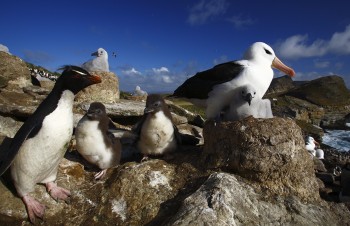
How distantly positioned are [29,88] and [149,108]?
6.34 metres

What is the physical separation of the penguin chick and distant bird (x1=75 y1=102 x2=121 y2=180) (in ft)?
2.05

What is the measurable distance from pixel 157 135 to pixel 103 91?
322 centimetres

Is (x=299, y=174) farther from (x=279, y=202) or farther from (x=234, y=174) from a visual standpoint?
(x=234, y=174)

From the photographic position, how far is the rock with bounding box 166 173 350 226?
4.27 meters

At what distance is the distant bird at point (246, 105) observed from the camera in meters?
5.91

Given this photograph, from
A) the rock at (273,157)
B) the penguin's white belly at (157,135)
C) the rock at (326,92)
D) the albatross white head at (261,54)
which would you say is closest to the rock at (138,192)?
the penguin's white belly at (157,135)

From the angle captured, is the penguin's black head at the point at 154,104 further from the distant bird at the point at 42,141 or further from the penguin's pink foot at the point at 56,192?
the penguin's pink foot at the point at 56,192

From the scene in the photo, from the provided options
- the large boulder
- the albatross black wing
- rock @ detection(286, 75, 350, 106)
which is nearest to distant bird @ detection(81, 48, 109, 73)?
the albatross black wing

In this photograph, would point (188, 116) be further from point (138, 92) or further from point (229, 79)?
point (138, 92)

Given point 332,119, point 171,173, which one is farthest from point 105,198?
point 332,119

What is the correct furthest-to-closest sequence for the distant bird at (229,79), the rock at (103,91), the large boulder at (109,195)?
the rock at (103,91), the distant bird at (229,79), the large boulder at (109,195)

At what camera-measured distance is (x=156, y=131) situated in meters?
6.08

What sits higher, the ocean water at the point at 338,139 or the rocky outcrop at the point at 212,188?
the ocean water at the point at 338,139

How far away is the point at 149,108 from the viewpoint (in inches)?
237
